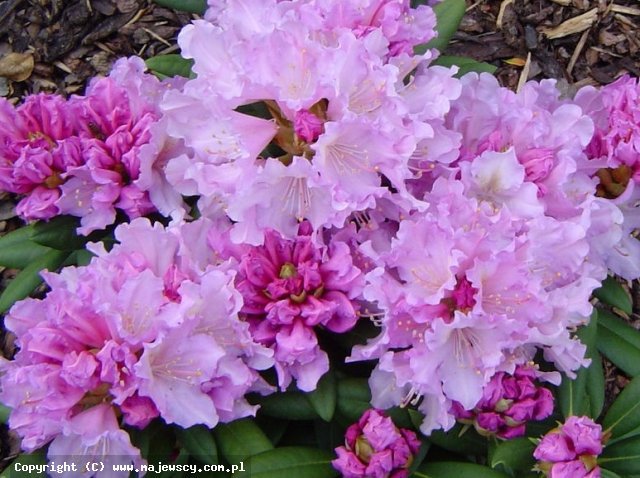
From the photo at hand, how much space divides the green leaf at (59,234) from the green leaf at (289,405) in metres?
0.63

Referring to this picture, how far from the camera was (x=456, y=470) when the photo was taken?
1.98 m

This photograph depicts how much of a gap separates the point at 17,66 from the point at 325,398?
75.1 inches

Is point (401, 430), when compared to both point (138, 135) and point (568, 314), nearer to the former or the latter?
point (568, 314)

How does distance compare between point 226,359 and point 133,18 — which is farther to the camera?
point 133,18

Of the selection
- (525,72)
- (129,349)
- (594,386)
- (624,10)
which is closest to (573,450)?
(594,386)

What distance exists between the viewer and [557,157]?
1.92 metres

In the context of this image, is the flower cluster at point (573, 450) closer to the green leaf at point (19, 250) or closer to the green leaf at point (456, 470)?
the green leaf at point (456, 470)

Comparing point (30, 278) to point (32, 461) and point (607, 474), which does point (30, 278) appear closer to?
point (32, 461)

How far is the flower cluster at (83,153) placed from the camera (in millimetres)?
1969

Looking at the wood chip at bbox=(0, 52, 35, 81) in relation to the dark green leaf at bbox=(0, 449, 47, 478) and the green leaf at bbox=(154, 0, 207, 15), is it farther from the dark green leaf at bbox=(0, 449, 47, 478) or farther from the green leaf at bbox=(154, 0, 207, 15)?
the dark green leaf at bbox=(0, 449, 47, 478)

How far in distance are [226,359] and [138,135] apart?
59 centimetres

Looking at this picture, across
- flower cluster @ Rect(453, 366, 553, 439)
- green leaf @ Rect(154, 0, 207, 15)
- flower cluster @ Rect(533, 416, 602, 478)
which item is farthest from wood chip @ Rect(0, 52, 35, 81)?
flower cluster @ Rect(533, 416, 602, 478)

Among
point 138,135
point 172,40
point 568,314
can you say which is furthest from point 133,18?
point 568,314

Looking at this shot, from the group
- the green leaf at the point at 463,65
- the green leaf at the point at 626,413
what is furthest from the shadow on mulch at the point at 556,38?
the green leaf at the point at 626,413
